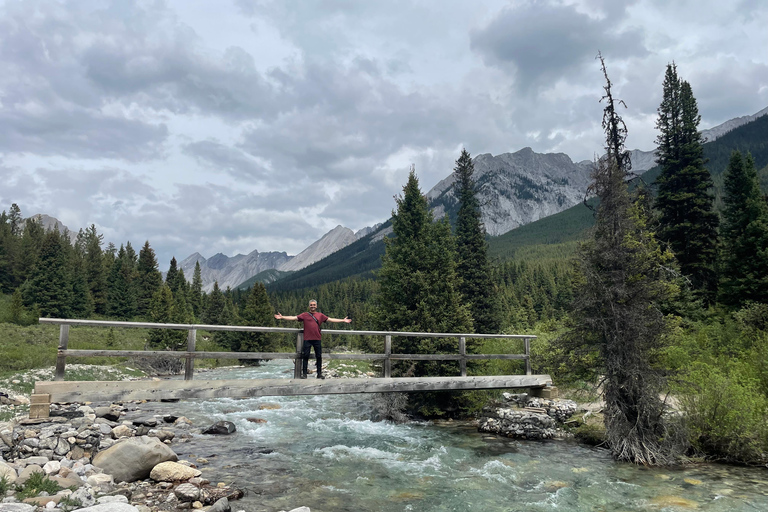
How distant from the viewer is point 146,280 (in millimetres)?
84188

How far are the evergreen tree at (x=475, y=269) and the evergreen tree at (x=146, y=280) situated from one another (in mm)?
57990

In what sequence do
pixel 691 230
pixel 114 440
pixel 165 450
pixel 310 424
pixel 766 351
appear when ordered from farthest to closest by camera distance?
pixel 691 230
pixel 310 424
pixel 766 351
pixel 114 440
pixel 165 450

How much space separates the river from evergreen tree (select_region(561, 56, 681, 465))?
2.70 feet

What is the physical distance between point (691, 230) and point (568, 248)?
12865 centimetres

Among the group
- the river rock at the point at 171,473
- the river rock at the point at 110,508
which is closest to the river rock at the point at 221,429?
the river rock at the point at 171,473

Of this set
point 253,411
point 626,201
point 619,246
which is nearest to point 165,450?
point 253,411

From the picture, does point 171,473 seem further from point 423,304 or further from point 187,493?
point 423,304

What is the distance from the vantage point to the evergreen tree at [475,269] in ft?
106

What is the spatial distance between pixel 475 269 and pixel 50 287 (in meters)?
56.0

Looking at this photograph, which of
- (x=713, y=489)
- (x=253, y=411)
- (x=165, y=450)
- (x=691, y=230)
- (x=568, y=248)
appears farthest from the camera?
(x=568, y=248)

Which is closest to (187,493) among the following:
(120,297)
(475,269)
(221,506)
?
(221,506)

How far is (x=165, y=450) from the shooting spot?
9344 mm

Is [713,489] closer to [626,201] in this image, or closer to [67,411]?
[626,201]

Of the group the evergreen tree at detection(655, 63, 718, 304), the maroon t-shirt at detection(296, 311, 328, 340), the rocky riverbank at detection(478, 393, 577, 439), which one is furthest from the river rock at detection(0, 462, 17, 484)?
the evergreen tree at detection(655, 63, 718, 304)
